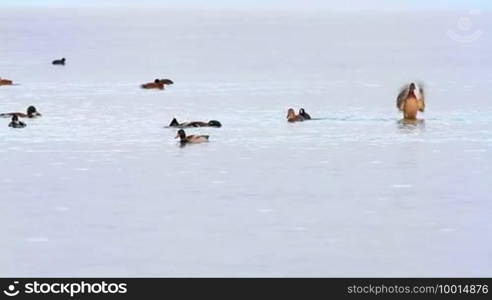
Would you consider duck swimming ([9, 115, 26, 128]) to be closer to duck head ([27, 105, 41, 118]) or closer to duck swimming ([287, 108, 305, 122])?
duck head ([27, 105, 41, 118])

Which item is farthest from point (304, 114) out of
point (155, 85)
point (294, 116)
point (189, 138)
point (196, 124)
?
point (155, 85)

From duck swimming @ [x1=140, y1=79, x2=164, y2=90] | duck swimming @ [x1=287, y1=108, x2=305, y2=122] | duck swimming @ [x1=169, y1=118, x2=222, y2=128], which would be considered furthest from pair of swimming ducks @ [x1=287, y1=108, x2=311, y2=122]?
duck swimming @ [x1=140, y1=79, x2=164, y2=90]

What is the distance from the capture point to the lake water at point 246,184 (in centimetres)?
2784

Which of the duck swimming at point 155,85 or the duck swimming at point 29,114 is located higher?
the duck swimming at point 155,85

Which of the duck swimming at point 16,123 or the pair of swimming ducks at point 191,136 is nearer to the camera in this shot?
the pair of swimming ducks at point 191,136

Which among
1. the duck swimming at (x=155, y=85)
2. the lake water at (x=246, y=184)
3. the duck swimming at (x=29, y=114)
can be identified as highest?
the duck swimming at (x=155, y=85)

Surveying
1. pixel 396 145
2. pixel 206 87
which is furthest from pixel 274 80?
pixel 396 145

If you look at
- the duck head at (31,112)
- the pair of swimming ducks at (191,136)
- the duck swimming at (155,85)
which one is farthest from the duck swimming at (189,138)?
the duck swimming at (155,85)

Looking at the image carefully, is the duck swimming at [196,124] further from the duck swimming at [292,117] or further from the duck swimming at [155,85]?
the duck swimming at [155,85]

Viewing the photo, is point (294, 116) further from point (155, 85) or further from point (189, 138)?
point (155, 85)

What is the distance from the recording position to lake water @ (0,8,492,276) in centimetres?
2784

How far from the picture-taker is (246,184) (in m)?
37.2

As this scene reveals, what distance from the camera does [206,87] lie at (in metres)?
75.6

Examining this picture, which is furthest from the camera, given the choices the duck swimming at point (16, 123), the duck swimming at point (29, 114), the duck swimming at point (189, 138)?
the duck swimming at point (29, 114)
